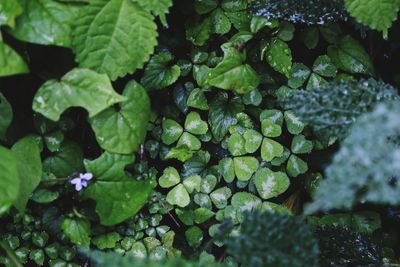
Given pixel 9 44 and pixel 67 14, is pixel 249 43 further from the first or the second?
pixel 9 44

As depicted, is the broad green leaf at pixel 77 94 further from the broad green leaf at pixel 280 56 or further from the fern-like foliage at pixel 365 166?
the fern-like foliage at pixel 365 166

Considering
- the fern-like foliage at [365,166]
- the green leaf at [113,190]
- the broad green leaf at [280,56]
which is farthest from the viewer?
the broad green leaf at [280,56]

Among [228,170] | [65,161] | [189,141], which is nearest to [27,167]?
[65,161]

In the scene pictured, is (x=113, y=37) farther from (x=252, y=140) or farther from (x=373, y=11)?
(x=373, y=11)

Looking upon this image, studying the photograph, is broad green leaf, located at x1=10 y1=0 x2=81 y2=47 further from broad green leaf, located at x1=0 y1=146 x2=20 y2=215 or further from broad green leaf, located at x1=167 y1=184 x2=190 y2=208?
broad green leaf, located at x1=167 y1=184 x2=190 y2=208

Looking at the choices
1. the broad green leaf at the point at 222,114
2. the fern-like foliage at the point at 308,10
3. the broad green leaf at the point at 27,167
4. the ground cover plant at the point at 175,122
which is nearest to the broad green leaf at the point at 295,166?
the ground cover plant at the point at 175,122
